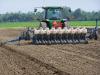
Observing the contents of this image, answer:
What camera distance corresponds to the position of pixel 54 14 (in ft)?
72.0

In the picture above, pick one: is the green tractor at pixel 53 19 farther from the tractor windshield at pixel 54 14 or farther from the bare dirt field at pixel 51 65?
the bare dirt field at pixel 51 65

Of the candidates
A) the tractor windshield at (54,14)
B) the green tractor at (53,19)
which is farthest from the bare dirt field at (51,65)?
the tractor windshield at (54,14)

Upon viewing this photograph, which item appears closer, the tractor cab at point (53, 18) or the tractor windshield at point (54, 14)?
the tractor cab at point (53, 18)

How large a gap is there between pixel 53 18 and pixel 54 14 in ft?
0.93

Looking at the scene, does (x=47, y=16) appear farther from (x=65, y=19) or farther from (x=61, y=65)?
(x=61, y=65)

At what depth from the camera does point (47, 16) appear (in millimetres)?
21938

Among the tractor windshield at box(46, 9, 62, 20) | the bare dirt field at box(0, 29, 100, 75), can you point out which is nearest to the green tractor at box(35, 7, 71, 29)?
the tractor windshield at box(46, 9, 62, 20)

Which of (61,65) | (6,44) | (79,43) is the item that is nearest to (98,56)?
(61,65)

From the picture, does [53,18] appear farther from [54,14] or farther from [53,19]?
[54,14]

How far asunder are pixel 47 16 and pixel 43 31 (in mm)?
2635

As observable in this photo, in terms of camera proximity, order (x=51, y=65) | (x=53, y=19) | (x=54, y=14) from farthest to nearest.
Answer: (x=54, y=14) < (x=53, y=19) < (x=51, y=65)

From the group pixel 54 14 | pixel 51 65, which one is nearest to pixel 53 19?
pixel 54 14

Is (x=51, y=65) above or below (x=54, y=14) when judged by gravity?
below

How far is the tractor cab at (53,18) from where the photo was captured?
21.4m
